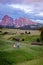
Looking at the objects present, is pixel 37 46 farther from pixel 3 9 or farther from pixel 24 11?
pixel 3 9

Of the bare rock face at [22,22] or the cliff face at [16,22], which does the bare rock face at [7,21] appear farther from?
the bare rock face at [22,22]

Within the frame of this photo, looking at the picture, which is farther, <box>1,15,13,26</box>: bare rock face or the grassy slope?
<box>1,15,13,26</box>: bare rock face

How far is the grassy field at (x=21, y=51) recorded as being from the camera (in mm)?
2479

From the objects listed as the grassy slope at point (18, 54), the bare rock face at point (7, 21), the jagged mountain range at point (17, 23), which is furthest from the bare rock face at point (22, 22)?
the grassy slope at point (18, 54)

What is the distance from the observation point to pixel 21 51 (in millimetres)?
2574

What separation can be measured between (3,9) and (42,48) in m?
1.02

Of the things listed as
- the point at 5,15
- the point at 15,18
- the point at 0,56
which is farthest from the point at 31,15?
the point at 0,56

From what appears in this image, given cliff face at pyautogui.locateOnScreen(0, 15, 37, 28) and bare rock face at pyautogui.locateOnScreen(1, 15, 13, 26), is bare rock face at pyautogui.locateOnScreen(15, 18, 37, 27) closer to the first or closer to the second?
cliff face at pyautogui.locateOnScreen(0, 15, 37, 28)

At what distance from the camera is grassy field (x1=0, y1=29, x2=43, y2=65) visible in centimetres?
248

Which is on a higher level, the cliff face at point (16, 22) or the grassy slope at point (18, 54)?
the cliff face at point (16, 22)

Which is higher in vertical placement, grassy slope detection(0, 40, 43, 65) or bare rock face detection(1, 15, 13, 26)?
bare rock face detection(1, 15, 13, 26)

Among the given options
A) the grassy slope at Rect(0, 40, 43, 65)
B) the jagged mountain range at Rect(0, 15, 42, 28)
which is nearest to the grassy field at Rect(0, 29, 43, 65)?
the grassy slope at Rect(0, 40, 43, 65)

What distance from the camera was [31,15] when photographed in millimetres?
2775

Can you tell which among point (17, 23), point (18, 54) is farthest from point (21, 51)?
point (17, 23)
